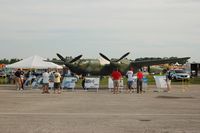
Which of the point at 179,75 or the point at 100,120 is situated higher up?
the point at 179,75

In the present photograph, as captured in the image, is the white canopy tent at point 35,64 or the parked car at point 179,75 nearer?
the white canopy tent at point 35,64

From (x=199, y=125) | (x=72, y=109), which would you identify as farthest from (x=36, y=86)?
(x=199, y=125)

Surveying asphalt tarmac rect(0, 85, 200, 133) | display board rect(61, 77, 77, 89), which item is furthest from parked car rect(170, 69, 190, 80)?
asphalt tarmac rect(0, 85, 200, 133)

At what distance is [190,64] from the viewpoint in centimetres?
8294

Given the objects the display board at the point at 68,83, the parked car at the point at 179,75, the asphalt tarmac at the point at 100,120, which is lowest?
the asphalt tarmac at the point at 100,120

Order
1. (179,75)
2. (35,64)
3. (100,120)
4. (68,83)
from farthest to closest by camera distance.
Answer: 1. (179,75)
2. (35,64)
3. (68,83)
4. (100,120)

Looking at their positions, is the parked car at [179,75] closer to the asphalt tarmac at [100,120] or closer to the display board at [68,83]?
the display board at [68,83]

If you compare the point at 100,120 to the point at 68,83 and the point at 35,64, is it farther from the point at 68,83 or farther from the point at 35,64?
the point at 35,64

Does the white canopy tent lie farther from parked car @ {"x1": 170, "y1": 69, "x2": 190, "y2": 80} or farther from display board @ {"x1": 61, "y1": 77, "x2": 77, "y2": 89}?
parked car @ {"x1": 170, "y1": 69, "x2": 190, "y2": 80}

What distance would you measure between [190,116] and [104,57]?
29.0 m

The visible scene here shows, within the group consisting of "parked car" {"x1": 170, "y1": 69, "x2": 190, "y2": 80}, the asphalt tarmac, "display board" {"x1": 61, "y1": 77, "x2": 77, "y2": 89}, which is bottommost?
the asphalt tarmac

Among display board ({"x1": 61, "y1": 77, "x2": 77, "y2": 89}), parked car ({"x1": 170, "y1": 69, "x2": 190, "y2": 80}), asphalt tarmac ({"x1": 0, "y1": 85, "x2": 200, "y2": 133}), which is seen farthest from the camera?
parked car ({"x1": 170, "y1": 69, "x2": 190, "y2": 80})

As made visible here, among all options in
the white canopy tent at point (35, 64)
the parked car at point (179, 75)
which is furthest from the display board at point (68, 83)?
the parked car at point (179, 75)

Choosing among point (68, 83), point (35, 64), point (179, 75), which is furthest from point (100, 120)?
point (179, 75)
